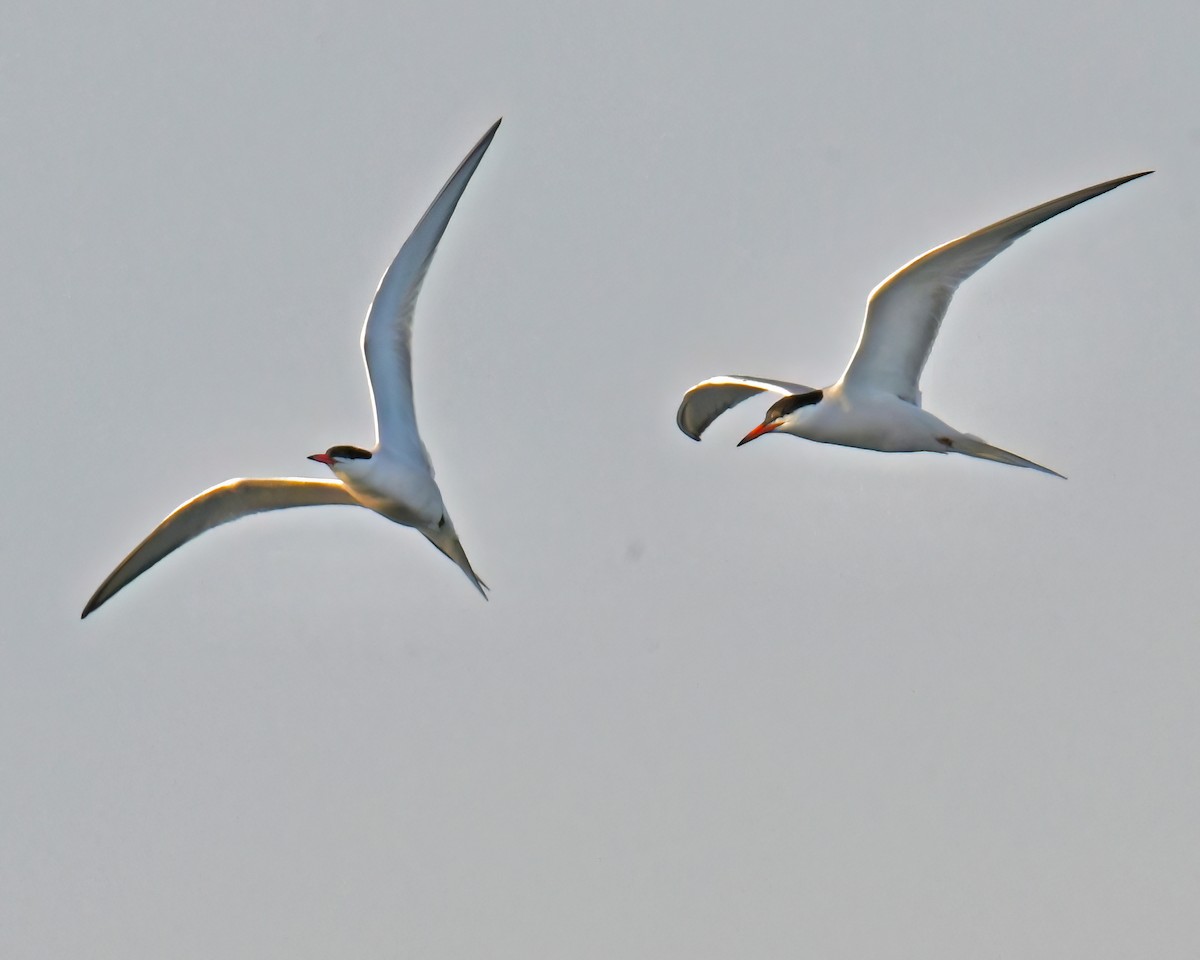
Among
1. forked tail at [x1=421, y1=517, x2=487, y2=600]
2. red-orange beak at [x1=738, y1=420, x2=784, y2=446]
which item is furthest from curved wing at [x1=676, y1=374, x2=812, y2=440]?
forked tail at [x1=421, y1=517, x2=487, y2=600]

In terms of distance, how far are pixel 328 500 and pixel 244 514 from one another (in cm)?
95

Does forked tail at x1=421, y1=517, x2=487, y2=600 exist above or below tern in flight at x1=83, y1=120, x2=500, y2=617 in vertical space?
below

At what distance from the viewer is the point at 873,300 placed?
1806cm

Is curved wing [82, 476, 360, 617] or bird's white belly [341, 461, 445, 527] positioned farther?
curved wing [82, 476, 360, 617]

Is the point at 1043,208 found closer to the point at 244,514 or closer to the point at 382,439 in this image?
the point at 382,439

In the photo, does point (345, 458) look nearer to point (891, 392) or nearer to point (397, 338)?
point (397, 338)

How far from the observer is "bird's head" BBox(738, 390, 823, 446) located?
61.6 ft

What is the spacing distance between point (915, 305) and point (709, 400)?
3.74 metres

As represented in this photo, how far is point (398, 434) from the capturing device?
1888 centimetres

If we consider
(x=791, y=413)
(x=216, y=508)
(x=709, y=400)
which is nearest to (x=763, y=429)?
(x=791, y=413)

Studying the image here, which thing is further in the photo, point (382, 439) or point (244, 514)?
point (244, 514)

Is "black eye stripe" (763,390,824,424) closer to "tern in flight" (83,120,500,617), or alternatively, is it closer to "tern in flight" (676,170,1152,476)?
"tern in flight" (676,170,1152,476)

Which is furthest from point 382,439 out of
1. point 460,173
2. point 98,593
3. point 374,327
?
point 98,593

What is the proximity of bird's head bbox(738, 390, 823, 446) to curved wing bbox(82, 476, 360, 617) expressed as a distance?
3.86m
